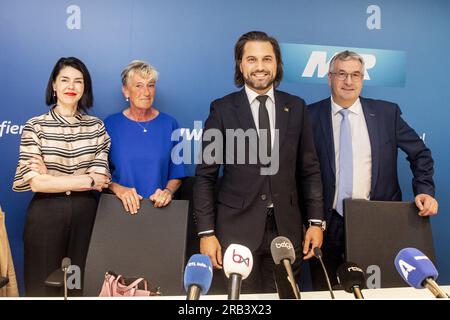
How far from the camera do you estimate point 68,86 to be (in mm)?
2469

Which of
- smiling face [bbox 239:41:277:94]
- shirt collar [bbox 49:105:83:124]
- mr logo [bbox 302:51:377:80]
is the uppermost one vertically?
mr logo [bbox 302:51:377:80]

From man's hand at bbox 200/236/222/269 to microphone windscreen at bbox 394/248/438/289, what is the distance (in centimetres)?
93

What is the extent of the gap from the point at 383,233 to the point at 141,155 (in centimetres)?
138

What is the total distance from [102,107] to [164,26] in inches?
27.7

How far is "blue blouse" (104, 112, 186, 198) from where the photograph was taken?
257cm

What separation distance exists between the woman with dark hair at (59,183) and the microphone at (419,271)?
5.31 feet

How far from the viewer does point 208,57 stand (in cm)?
312

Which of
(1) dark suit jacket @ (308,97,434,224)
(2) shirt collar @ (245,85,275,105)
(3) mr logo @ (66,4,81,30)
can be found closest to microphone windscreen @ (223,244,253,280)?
(2) shirt collar @ (245,85,275,105)

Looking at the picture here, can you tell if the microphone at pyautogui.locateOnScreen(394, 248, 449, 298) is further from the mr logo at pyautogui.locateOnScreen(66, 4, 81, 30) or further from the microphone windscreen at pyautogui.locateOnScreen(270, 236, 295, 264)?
the mr logo at pyautogui.locateOnScreen(66, 4, 81, 30)

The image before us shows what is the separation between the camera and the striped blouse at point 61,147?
7.68 ft

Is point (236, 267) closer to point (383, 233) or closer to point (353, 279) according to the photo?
point (353, 279)

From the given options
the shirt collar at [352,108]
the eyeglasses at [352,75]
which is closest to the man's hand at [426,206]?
the shirt collar at [352,108]

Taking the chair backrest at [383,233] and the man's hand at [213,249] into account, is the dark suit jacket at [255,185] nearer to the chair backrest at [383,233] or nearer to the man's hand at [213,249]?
the man's hand at [213,249]

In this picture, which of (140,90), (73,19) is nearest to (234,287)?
(140,90)
